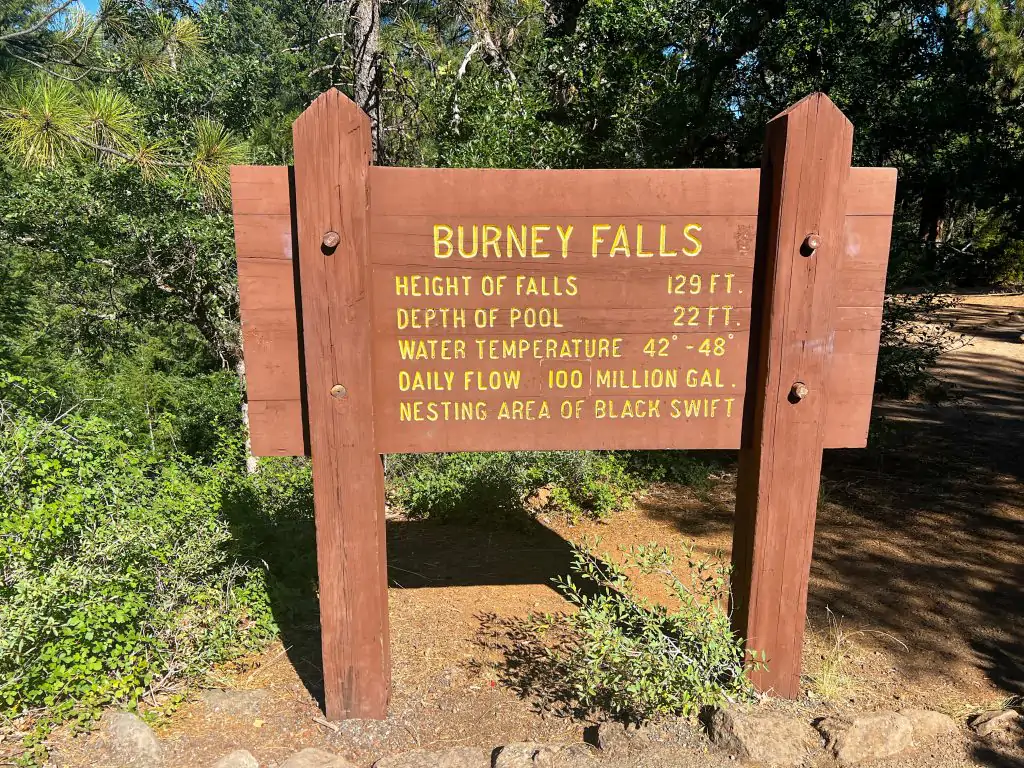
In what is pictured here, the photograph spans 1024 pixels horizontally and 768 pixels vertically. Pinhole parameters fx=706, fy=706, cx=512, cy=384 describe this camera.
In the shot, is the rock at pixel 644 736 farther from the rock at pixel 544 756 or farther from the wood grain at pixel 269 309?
the wood grain at pixel 269 309

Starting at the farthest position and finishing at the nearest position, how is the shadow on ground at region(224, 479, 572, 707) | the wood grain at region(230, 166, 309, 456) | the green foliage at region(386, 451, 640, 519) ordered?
1. the green foliage at region(386, 451, 640, 519)
2. the shadow on ground at region(224, 479, 572, 707)
3. the wood grain at region(230, 166, 309, 456)

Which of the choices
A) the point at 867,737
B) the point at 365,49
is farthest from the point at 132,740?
the point at 365,49

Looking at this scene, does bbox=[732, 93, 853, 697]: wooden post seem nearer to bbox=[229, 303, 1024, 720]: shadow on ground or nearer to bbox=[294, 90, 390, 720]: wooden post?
bbox=[229, 303, 1024, 720]: shadow on ground

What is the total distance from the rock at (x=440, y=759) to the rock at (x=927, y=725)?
1650mm

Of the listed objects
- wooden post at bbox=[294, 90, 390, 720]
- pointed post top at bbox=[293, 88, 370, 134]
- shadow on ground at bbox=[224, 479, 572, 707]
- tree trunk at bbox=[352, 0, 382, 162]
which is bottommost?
shadow on ground at bbox=[224, 479, 572, 707]

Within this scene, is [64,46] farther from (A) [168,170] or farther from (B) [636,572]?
(B) [636,572]

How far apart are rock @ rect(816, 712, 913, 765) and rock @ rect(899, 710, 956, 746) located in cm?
4

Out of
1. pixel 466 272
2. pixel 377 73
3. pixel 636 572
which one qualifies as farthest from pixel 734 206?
pixel 377 73

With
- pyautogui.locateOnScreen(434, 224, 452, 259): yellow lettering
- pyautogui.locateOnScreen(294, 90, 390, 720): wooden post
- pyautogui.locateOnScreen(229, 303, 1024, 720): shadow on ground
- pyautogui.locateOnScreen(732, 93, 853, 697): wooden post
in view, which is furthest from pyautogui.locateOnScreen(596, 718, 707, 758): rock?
pyautogui.locateOnScreen(434, 224, 452, 259): yellow lettering

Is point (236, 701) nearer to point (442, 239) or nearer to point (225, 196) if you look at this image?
point (442, 239)

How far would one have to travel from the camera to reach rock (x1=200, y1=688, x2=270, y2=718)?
2957mm

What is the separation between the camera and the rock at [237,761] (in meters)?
2.53

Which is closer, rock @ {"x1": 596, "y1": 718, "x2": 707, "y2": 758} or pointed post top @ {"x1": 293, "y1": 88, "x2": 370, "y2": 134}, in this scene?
pointed post top @ {"x1": 293, "y1": 88, "x2": 370, "y2": 134}

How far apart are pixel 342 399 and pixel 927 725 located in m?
2.59
